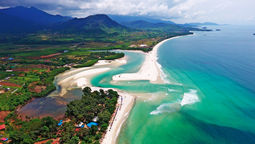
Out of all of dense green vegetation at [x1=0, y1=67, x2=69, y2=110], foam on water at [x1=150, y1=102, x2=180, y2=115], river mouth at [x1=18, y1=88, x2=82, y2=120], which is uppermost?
dense green vegetation at [x1=0, y1=67, x2=69, y2=110]

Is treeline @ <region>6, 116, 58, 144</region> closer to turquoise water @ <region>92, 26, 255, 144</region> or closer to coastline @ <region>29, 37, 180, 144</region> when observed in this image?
coastline @ <region>29, 37, 180, 144</region>

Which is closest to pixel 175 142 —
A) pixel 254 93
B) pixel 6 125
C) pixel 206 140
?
pixel 206 140

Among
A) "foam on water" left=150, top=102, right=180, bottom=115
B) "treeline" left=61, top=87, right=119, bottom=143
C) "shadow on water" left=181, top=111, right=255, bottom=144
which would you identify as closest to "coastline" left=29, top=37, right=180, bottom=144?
"treeline" left=61, top=87, right=119, bottom=143

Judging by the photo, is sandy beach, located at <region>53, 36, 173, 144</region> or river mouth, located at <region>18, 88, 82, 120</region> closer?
sandy beach, located at <region>53, 36, 173, 144</region>

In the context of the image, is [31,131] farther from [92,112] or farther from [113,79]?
[113,79]

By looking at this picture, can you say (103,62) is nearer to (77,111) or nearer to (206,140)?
(77,111)

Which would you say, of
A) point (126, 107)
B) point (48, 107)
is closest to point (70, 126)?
point (126, 107)
